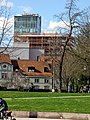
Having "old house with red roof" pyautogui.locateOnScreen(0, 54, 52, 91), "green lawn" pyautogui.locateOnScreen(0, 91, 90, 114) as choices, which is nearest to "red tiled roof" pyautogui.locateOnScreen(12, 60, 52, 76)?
"old house with red roof" pyautogui.locateOnScreen(0, 54, 52, 91)

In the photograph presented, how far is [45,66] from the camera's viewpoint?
109375 mm

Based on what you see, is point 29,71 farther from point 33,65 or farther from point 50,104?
point 50,104

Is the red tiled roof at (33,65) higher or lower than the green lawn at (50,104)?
lower

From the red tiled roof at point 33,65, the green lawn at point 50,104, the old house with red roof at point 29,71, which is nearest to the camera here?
the green lawn at point 50,104

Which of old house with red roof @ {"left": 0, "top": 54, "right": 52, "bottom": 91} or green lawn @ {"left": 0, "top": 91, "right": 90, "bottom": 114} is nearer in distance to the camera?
green lawn @ {"left": 0, "top": 91, "right": 90, "bottom": 114}

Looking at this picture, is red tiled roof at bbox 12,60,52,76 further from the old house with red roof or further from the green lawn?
the green lawn

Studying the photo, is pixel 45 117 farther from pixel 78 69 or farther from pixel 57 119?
pixel 78 69

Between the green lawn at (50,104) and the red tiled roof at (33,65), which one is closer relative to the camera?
the green lawn at (50,104)

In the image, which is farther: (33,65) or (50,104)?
(33,65)

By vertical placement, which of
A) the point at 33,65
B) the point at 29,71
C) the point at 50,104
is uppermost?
the point at 50,104

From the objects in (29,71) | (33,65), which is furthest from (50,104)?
(33,65)

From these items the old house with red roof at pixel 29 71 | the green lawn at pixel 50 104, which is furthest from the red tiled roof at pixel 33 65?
the green lawn at pixel 50 104

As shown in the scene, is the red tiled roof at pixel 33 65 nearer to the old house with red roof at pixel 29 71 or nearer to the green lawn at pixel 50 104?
the old house with red roof at pixel 29 71

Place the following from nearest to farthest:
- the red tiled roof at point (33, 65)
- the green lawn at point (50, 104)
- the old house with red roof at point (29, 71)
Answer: the green lawn at point (50, 104)
the old house with red roof at point (29, 71)
the red tiled roof at point (33, 65)
